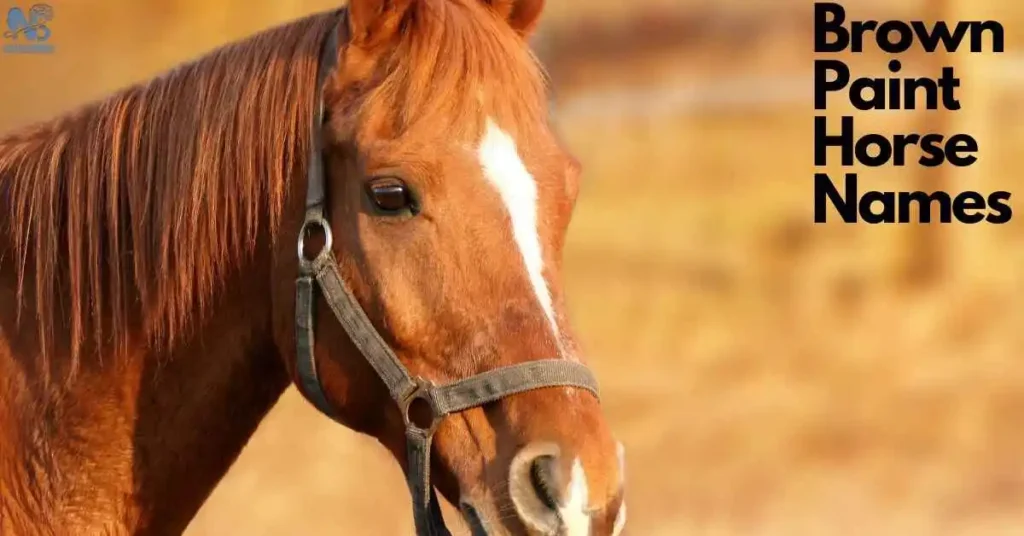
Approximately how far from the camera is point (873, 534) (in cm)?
511

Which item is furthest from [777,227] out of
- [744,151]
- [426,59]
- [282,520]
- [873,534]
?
[426,59]

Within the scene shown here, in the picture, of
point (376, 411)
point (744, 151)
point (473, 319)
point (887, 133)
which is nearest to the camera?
point (473, 319)

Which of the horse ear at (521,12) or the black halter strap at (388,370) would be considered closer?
the black halter strap at (388,370)

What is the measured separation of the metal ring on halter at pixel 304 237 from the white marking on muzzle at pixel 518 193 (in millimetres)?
257

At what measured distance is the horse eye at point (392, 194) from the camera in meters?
1.62

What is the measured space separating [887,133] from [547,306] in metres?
7.49

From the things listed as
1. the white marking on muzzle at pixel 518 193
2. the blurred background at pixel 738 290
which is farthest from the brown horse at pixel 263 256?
the blurred background at pixel 738 290

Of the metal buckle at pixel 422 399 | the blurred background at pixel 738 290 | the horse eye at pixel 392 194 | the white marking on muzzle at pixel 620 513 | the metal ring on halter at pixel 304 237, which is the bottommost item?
the blurred background at pixel 738 290

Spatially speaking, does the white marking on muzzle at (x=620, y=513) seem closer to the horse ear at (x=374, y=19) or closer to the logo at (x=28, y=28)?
the horse ear at (x=374, y=19)

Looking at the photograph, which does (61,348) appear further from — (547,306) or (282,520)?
(282,520)

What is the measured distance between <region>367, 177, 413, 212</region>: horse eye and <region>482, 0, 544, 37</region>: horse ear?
0.45m

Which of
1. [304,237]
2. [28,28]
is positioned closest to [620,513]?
[304,237]

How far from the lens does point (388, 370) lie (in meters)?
1.65

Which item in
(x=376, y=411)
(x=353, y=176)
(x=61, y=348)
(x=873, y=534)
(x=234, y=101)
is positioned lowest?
(x=873, y=534)
